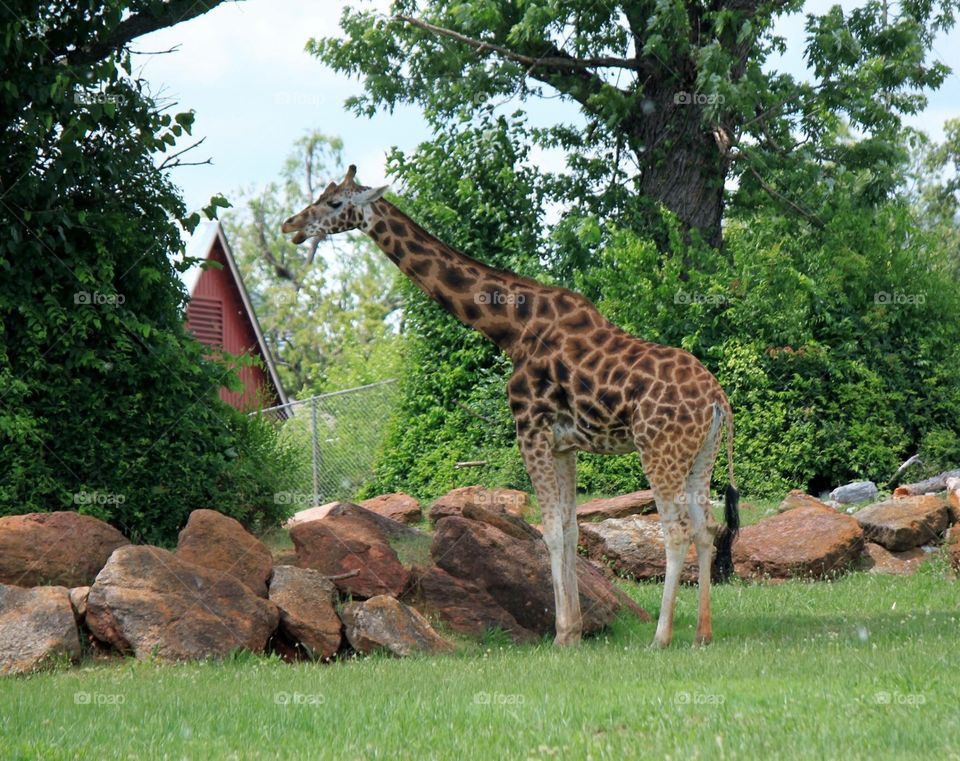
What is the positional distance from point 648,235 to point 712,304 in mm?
2842

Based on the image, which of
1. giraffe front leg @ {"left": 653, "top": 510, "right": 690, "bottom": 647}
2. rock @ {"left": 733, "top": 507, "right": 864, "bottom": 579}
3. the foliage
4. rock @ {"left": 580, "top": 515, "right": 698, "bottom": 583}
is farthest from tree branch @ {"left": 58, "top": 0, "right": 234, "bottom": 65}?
rock @ {"left": 733, "top": 507, "right": 864, "bottom": 579}

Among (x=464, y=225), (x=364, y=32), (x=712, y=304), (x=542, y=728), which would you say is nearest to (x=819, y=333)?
(x=712, y=304)

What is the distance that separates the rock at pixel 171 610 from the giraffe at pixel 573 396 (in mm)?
3026

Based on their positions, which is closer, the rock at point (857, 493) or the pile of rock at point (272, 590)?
the pile of rock at point (272, 590)

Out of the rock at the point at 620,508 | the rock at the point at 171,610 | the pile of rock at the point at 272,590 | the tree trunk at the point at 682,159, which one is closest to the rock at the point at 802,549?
the rock at the point at 620,508

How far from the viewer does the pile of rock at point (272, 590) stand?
1108 cm

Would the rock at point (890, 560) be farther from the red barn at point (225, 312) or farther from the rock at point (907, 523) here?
the red barn at point (225, 312)

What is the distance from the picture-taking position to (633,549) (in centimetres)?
1706

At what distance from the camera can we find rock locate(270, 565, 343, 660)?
11594 mm

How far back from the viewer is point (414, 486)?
2562 centimetres

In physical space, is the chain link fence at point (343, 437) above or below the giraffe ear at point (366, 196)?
below

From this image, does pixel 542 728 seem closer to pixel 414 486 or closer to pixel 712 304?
pixel 712 304

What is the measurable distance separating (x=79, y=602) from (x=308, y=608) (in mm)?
2125

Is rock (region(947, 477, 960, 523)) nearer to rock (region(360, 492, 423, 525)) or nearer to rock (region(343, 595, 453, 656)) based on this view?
rock (region(360, 492, 423, 525))
